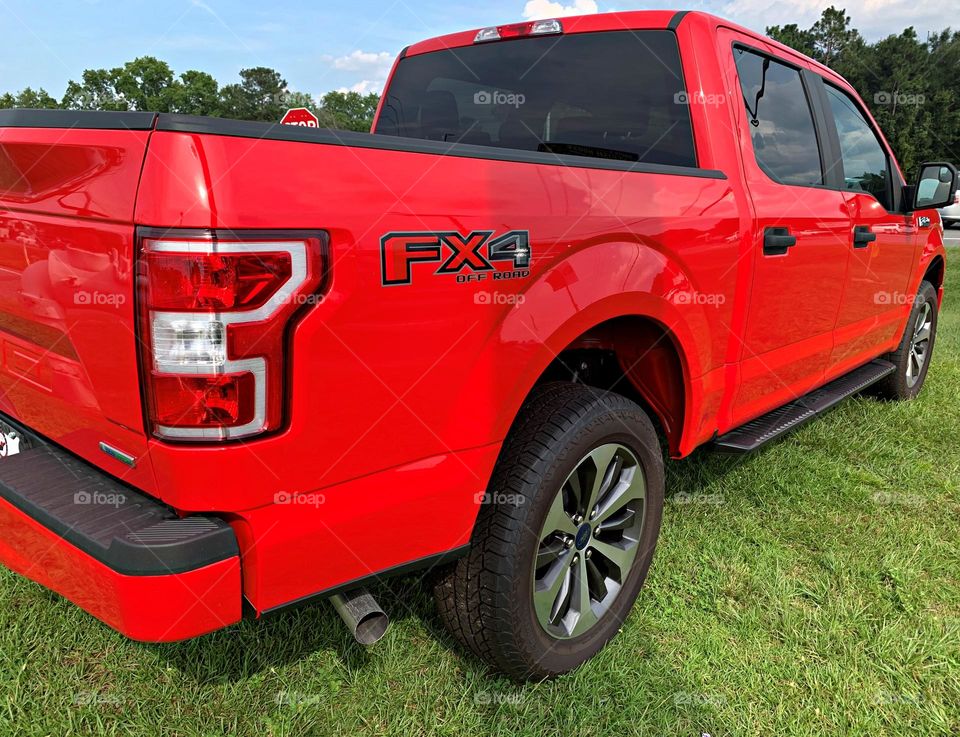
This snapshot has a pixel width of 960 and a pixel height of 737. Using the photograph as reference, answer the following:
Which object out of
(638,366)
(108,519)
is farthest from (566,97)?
(108,519)

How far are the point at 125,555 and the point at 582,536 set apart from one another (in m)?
1.35

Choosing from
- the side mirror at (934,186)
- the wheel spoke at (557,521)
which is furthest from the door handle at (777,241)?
the side mirror at (934,186)

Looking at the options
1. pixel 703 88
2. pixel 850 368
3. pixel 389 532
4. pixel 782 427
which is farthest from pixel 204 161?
pixel 850 368

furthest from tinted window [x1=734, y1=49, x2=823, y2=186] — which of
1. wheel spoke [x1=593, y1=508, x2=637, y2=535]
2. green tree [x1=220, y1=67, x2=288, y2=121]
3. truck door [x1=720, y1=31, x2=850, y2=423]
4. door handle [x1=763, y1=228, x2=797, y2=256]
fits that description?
green tree [x1=220, y1=67, x2=288, y2=121]

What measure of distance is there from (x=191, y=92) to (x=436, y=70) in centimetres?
8188

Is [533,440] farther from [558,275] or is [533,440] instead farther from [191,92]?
[191,92]

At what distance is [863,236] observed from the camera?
11.8 feet

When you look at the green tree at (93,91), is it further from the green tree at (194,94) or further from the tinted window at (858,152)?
the tinted window at (858,152)

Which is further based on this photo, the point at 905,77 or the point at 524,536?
the point at 905,77

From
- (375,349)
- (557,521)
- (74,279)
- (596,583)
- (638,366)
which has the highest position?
(74,279)

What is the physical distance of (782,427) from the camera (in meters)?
3.14

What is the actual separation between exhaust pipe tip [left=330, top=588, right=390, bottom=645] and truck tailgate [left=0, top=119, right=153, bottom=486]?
56 cm

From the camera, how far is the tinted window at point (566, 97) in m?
2.69

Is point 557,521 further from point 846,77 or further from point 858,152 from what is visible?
point 846,77
